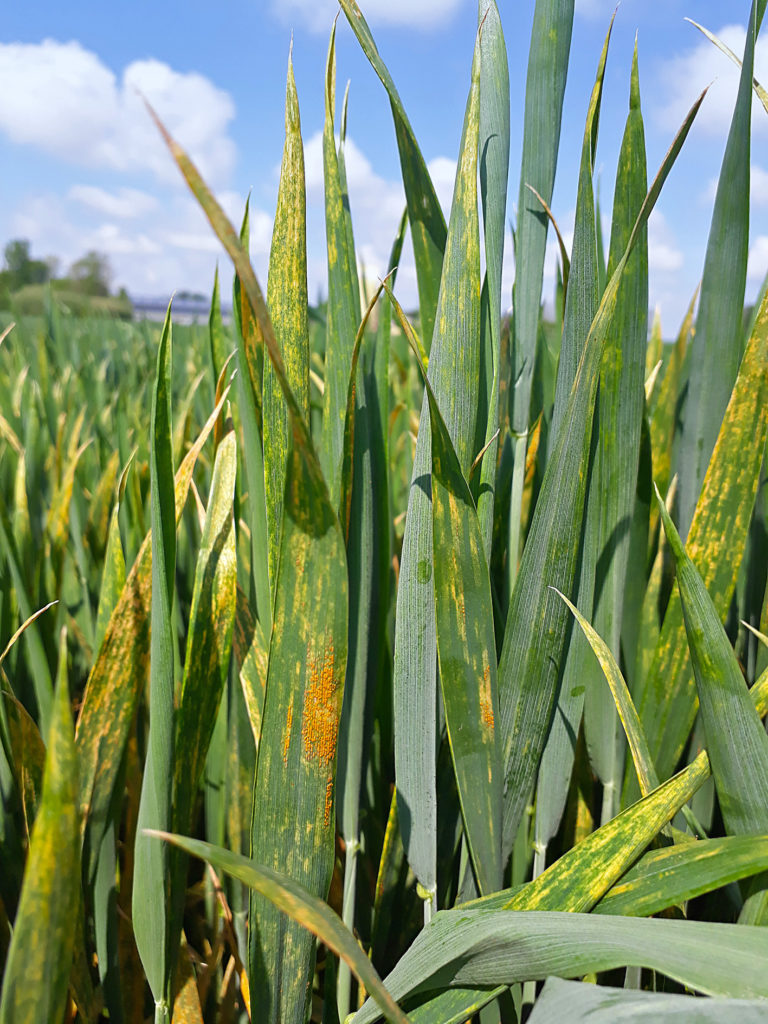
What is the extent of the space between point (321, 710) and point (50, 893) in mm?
111

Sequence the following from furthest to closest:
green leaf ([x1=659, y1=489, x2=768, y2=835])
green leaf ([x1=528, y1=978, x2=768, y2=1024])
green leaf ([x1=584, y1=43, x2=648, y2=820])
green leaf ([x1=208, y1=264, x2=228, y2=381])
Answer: green leaf ([x1=208, y1=264, x2=228, y2=381]) → green leaf ([x1=584, y1=43, x2=648, y2=820]) → green leaf ([x1=659, y1=489, x2=768, y2=835]) → green leaf ([x1=528, y1=978, x2=768, y2=1024])

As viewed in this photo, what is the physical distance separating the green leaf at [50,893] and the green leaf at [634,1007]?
134 mm

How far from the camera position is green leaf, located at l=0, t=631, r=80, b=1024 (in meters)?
0.18

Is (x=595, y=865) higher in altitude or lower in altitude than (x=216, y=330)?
lower

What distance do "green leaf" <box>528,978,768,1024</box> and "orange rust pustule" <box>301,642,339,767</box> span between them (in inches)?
4.3

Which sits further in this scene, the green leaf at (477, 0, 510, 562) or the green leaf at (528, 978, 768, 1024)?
the green leaf at (477, 0, 510, 562)

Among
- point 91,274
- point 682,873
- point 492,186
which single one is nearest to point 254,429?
point 492,186

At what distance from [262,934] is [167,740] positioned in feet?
0.28

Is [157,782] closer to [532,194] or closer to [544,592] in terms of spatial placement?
[544,592]

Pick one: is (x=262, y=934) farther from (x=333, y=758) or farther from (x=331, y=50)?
(x=331, y=50)

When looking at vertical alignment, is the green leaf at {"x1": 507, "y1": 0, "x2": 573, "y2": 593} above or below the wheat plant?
above

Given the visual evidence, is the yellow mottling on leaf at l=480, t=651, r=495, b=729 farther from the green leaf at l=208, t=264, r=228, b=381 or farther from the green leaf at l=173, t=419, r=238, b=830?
the green leaf at l=208, t=264, r=228, b=381

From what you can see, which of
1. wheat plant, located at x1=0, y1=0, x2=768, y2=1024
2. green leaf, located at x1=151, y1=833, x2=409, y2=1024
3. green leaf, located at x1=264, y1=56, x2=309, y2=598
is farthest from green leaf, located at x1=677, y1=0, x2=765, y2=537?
green leaf, located at x1=151, y1=833, x2=409, y2=1024

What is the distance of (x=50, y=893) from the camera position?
193 millimetres
